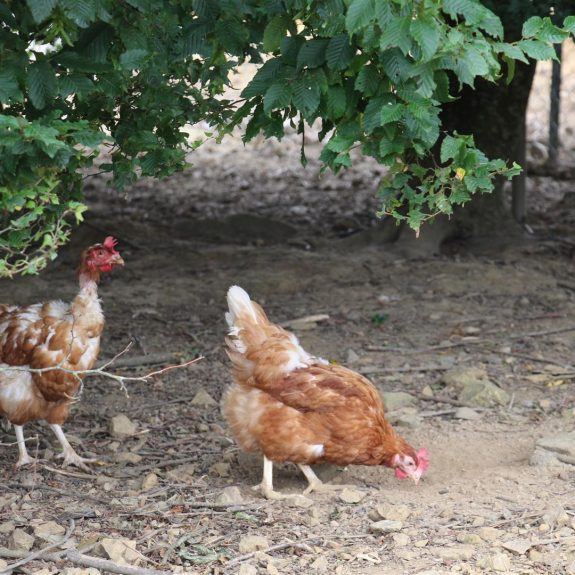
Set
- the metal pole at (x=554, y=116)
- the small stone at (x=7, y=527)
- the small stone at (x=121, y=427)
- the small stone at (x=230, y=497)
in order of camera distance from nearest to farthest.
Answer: the small stone at (x=7, y=527), the small stone at (x=230, y=497), the small stone at (x=121, y=427), the metal pole at (x=554, y=116)

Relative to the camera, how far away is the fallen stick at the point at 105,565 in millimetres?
3695

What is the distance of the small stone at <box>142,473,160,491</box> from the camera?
4742mm

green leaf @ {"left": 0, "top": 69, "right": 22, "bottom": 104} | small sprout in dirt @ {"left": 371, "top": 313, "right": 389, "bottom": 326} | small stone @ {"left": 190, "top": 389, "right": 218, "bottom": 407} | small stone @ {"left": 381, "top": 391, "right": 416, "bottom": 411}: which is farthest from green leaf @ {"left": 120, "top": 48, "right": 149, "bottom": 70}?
small sprout in dirt @ {"left": 371, "top": 313, "right": 389, "bottom": 326}

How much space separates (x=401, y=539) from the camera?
409 cm

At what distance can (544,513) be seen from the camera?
4.29 m

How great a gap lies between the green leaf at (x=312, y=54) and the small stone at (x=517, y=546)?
214cm

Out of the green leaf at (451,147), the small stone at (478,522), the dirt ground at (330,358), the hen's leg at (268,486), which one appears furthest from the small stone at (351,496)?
the green leaf at (451,147)

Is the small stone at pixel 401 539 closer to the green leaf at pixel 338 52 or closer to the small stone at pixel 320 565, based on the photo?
the small stone at pixel 320 565

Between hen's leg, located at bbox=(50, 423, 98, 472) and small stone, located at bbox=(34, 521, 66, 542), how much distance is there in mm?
875

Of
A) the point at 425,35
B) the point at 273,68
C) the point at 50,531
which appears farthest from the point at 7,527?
the point at 425,35

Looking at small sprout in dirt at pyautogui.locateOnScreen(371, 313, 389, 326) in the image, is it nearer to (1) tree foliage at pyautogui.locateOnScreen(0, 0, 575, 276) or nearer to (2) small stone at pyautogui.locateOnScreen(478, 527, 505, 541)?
(2) small stone at pyautogui.locateOnScreen(478, 527, 505, 541)

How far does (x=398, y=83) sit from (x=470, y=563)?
1.97 meters

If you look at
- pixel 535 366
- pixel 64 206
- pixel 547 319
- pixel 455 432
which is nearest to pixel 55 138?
pixel 64 206

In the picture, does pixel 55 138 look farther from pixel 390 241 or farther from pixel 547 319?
pixel 390 241
